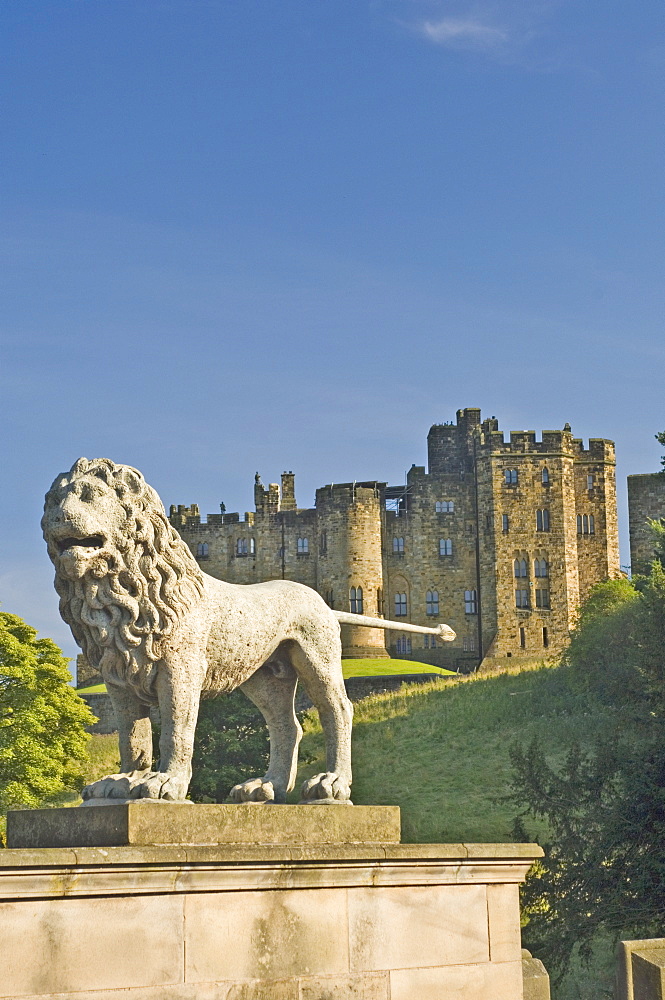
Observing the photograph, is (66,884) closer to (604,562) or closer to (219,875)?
(219,875)

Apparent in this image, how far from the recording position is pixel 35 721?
41406mm

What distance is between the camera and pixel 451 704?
63500 mm

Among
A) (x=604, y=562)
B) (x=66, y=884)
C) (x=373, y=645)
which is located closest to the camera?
(x=66, y=884)

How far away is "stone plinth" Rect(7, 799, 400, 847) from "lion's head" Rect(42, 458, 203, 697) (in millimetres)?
911

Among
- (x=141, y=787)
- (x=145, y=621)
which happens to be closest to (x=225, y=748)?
(x=145, y=621)

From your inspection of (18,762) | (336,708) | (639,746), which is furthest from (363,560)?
(336,708)

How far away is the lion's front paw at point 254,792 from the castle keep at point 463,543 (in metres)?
81.9

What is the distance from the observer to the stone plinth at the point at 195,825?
7.74 metres

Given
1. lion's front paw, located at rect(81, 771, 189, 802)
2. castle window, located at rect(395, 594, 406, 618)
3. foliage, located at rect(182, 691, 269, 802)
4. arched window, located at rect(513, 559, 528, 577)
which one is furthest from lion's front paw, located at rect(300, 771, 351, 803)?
castle window, located at rect(395, 594, 406, 618)

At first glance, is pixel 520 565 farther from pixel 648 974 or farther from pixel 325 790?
pixel 648 974

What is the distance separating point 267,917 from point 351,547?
86.8 metres

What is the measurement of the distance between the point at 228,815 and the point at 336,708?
1795mm

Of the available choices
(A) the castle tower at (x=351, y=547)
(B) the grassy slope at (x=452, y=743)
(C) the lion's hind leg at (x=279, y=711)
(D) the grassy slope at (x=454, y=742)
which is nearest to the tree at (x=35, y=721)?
(B) the grassy slope at (x=452, y=743)

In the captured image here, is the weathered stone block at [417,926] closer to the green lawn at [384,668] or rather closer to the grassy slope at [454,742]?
the grassy slope at [454,742]
